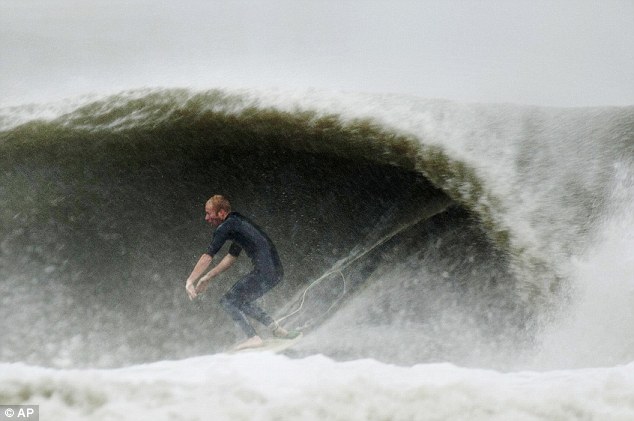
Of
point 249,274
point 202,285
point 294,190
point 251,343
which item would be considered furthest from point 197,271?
point 294,190

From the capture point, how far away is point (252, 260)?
273cm

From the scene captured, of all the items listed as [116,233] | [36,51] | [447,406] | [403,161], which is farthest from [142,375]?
[36,51]

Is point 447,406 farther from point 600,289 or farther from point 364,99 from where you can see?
point 364,99

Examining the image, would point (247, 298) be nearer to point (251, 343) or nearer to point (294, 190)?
point (251, 343)

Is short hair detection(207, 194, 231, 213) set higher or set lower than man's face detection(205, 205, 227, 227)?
higher

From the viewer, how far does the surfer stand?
267 cm

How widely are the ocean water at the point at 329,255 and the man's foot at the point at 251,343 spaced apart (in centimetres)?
7

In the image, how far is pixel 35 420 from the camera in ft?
7.34
